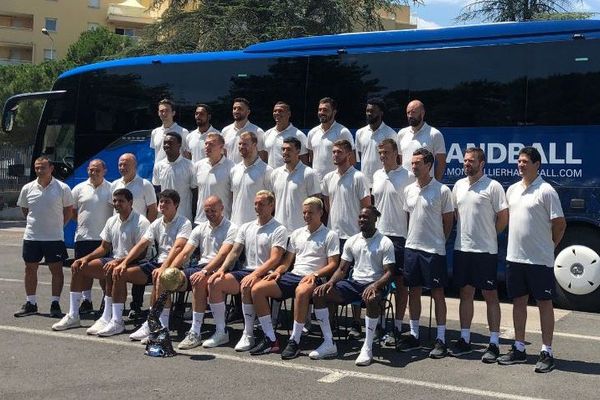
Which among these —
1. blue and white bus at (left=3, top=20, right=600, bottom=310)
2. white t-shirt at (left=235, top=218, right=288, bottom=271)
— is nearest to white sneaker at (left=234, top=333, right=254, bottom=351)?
white t-shirt at (left=235, top=218, right=288, bottom=271)

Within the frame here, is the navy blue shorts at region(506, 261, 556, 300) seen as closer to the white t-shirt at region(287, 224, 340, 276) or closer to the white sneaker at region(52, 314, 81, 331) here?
the white t-shirt at region(287, 224, 340, 276)

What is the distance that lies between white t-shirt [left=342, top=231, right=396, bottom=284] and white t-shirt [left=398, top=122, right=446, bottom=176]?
1.26m

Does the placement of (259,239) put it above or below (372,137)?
below

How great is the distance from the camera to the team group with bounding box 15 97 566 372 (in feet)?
22.3

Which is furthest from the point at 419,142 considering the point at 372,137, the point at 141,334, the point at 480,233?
the point at 141,334

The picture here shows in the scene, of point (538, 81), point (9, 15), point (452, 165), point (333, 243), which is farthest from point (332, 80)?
point (9, 15)

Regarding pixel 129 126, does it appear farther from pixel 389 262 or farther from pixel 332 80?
pixel 389 262

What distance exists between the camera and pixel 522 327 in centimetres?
678

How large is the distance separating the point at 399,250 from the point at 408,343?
889 millimetres

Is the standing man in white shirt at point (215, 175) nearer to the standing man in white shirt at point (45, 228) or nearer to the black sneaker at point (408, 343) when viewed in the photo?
the standing man in white shirt at point (45, 228)

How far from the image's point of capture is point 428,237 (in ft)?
23.4

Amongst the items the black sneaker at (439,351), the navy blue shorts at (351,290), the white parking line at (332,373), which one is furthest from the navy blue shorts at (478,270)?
the white parking line at (332,373)

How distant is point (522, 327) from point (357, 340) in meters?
1.61

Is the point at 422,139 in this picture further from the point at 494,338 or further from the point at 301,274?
the point at 494,338
